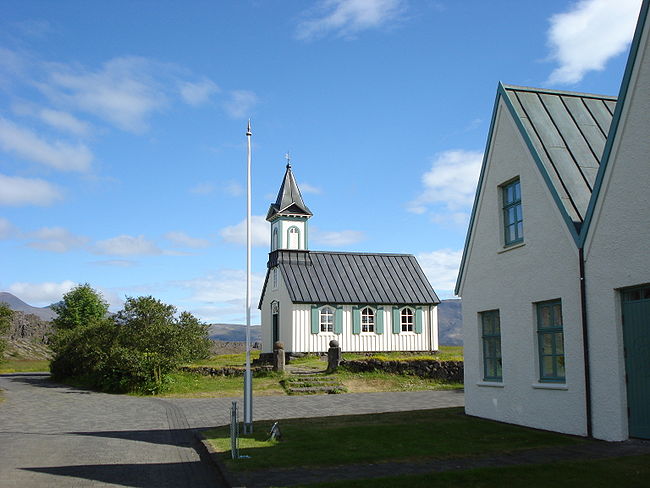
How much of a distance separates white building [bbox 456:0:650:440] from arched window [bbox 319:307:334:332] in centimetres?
1934

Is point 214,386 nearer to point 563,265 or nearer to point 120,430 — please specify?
point 120,430

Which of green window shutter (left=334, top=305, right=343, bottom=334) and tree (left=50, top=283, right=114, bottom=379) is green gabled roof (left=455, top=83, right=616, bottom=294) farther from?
green window shutter (left=334, top=305, right=343, bottom=334)

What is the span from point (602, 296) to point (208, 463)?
7.45 m

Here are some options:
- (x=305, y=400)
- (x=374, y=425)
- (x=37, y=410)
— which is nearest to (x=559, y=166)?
(x=374, y=425)

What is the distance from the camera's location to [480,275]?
1569 cm

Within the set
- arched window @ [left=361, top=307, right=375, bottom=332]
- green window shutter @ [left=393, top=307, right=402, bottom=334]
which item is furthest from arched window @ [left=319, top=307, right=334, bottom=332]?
green window shutter @ [left=393, top=307, right=402, bottom=334]

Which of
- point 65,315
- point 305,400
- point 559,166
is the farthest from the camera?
point 65,315

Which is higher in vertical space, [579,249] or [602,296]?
[579,249]

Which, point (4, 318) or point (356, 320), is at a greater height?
point (356, 320)

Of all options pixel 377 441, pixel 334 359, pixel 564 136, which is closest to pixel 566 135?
pixel 564 136

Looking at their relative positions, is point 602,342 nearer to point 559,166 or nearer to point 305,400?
point 559,166

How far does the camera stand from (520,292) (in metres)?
13.8

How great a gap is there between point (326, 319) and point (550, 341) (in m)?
23.3

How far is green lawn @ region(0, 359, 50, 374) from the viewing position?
44.9 meters
